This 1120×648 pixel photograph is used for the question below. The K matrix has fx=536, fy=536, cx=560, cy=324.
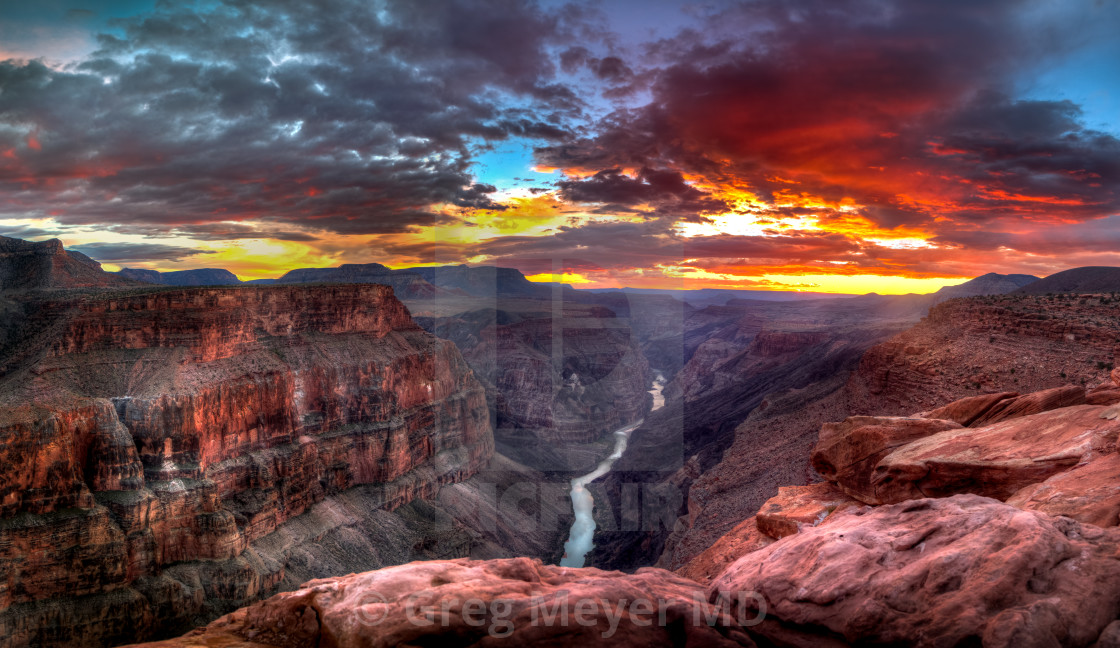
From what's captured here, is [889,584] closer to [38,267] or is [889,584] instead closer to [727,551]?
[727,551]

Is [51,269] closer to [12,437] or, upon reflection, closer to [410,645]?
[12,437]

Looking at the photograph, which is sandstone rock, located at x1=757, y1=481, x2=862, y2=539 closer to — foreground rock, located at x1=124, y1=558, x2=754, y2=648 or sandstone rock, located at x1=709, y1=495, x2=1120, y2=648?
sandstone rock, located at x1=709, y1=495, x2=1120, y2=648

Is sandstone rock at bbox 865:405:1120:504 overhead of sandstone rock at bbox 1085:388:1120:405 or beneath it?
beneath

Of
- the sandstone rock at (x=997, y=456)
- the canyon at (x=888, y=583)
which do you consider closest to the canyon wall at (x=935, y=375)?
the sandstone rock at (x=997, y=456)

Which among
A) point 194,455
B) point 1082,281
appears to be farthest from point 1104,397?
point 1082,281

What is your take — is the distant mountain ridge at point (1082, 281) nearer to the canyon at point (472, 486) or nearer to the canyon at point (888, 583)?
the canyon at point (472, 486)

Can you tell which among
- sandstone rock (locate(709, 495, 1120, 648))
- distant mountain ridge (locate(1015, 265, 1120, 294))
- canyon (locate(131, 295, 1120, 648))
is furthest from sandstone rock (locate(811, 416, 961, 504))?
distant mountain ridge (locate(1015, 265, 1120, 294))
